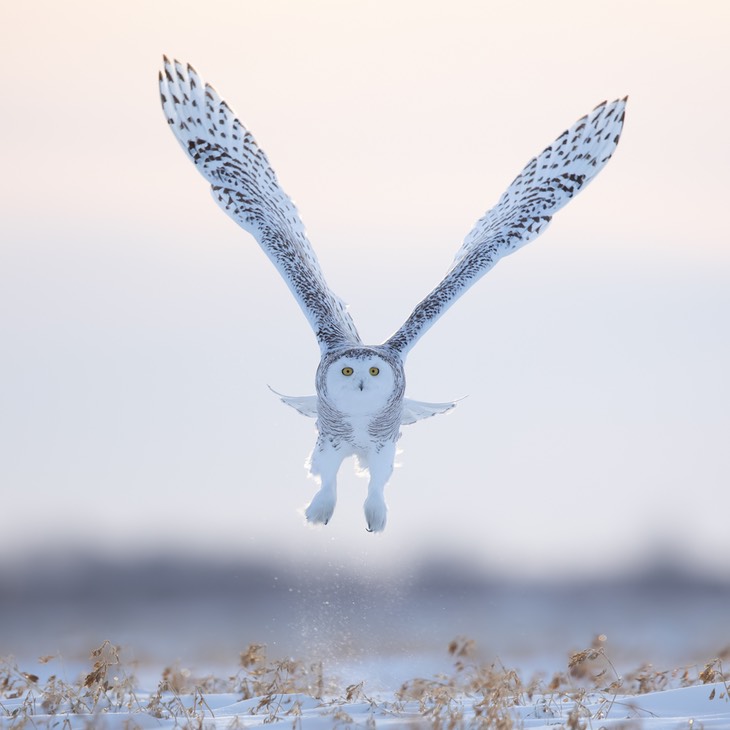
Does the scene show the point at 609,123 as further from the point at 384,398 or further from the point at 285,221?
the point at 384,398

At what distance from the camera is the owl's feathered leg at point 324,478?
1045 centimetres

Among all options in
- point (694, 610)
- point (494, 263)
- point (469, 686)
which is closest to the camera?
point (469, 686)

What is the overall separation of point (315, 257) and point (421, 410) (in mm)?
1625

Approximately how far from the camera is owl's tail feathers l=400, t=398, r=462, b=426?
40.1 ft

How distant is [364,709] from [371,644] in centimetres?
201

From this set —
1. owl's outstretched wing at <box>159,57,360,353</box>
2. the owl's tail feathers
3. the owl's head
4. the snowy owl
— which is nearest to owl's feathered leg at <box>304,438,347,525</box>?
the snowy owl

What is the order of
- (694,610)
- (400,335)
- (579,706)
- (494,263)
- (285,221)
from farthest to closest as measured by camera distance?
(694,610) → (285,221) → (494,263) → (400,335) → (579,706)

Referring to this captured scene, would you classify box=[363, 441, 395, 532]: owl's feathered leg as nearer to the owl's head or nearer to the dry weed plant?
the owl's head

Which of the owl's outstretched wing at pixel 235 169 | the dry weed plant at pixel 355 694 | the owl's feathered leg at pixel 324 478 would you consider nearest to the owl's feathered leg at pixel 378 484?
the owl's feathered leg at pixel 324 478

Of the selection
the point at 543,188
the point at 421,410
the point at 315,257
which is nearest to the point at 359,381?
the point at 421,410

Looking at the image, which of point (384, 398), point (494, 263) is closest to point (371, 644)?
point (384, 398)

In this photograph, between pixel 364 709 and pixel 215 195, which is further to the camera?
pixel 215 195

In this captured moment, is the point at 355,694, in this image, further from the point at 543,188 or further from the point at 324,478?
the point at 543,188

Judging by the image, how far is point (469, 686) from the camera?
8.35 meters
